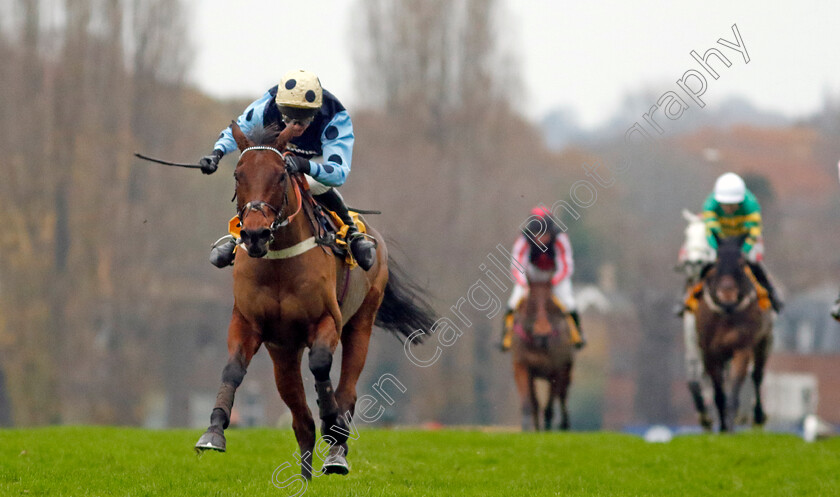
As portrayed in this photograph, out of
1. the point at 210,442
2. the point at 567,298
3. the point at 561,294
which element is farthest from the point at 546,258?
the point at 210,442

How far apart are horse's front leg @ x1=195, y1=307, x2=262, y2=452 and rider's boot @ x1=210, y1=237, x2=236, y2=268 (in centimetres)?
34

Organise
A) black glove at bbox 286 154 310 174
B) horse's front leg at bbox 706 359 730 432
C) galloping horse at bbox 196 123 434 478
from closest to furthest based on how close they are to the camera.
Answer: galloping horse at bbox 196 123 434 478
black glove at bbox 286 154 310 174
horse's front leg at bbox 706 359 730 432

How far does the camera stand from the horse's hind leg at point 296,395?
30.2 ft

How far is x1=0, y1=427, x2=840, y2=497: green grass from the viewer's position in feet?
31.2

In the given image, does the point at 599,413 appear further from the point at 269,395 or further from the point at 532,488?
the point at 532,488

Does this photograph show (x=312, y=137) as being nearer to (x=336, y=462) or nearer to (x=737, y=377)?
(x=336, y=462)

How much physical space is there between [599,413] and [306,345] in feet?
152

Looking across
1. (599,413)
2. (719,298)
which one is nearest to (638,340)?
(599,413)

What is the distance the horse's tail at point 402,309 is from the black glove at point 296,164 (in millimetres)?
2313

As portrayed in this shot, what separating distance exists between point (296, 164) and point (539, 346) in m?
9.16

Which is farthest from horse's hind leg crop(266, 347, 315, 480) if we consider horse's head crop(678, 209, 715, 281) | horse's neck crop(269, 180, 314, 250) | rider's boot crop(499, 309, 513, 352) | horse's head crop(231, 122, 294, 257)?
Result: rider's boot crop(499, 309, 513, 352)

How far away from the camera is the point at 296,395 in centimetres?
942

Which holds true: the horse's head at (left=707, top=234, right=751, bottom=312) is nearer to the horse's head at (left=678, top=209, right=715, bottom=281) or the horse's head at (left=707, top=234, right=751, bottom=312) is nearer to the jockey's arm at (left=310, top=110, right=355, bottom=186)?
the horse's head at (left=678, top=209, right=715, bottom=281)

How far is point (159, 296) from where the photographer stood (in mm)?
37500
